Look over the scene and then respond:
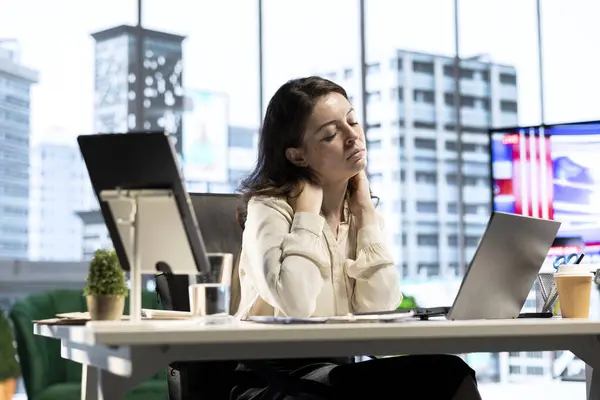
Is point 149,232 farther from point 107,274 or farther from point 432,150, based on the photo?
point 432,150

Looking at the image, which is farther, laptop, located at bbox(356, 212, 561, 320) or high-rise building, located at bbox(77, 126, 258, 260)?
high-rise building, located at bbox(77, 126, 258, 260)

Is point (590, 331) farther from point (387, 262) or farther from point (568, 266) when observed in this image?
point (387, 262)

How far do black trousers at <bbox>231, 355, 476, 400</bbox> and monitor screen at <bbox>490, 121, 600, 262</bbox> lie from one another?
268 centimetres

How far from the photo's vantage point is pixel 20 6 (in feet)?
19.9

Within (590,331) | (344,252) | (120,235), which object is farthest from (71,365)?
(590,331)

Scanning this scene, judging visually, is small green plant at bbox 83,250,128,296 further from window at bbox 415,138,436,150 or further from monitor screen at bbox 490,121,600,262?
window at bbox 415,138,436,150

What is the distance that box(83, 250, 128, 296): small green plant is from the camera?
1766 millimetres

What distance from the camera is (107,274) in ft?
5.86

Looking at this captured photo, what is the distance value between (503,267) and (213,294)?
2.05ft

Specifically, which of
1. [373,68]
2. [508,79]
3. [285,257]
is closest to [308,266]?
[285,257]

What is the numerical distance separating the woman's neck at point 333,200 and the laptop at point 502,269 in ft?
1.95

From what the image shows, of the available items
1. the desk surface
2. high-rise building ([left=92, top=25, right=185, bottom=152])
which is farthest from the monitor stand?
high-rise building ([left=92, top=25, right=185, bottom=152])

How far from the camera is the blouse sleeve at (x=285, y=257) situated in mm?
2182

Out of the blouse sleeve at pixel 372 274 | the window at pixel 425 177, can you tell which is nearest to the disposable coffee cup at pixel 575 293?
the blouse sleeve at pixel 372 274
